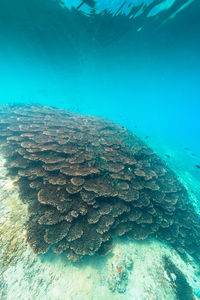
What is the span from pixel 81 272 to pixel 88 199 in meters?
2.04

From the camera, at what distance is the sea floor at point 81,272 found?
300cm

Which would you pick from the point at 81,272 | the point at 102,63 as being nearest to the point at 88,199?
the point at 81,272

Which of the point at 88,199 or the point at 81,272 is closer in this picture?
the point at 81,272

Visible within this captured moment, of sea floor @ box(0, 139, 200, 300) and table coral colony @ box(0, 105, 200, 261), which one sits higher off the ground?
table coral colony @ box(0, 105, 200, 261)

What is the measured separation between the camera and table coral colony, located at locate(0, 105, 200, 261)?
3594 millimetres

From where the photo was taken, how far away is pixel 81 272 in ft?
11.5

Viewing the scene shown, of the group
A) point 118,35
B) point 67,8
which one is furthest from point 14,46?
point 118,35

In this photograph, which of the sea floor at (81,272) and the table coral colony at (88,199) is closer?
the sea floor at (81,272)

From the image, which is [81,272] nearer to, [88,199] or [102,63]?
[88,199]

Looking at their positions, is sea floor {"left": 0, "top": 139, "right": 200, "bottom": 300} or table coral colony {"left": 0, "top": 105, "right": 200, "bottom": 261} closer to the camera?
sea floor {"left": 0, "top": 139, "right": 200, "bottom": 300}

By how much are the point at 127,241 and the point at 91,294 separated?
5.98ft

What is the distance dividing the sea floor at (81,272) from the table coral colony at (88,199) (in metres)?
0.32

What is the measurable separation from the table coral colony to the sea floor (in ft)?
1.05

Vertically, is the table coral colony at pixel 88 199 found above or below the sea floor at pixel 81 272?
above
